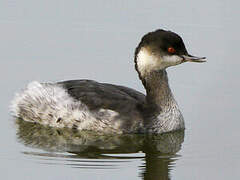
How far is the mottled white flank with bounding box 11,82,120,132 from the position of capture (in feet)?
38.3

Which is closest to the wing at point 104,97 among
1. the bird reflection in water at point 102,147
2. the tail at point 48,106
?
the tail at point 48,106

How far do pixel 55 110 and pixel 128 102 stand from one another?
3.51ft

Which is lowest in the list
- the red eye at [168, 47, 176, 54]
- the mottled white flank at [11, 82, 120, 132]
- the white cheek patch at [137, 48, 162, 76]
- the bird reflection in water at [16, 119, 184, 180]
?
the bird reflection in water at [16, 119, 184, 180]

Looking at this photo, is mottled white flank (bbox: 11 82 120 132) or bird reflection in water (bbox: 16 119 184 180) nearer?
bird reflection in water (bbox: 16 119 184 180)

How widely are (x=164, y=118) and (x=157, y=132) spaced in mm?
240

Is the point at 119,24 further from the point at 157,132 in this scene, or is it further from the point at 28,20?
the point at 157,132

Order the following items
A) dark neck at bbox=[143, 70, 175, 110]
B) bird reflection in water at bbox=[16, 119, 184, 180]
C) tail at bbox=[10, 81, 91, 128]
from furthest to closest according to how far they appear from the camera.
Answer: dark neck at bbox=[143, 70, 175, 110] → tail at bbox=[10, 81, 91, 128] → bird reflection in water at bbox=[16, 119, 184, 180]

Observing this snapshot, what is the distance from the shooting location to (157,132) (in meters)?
11.7

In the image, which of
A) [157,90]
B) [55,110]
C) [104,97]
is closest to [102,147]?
[104,97]

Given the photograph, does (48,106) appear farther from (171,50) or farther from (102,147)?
(171,50)

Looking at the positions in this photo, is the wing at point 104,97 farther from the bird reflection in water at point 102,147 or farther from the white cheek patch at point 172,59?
the white cheek patch at point 172,59

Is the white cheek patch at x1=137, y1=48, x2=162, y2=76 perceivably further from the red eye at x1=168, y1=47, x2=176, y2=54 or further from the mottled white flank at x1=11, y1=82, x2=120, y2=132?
the mottled white flank at x1=11, y1=82, x2=120, y2=132

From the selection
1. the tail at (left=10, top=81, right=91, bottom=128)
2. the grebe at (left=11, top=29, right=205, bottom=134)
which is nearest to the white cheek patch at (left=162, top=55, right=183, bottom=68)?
the grebe at (left=11, top=29, right=205, bottom=134)

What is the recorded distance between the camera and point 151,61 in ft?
39.0
